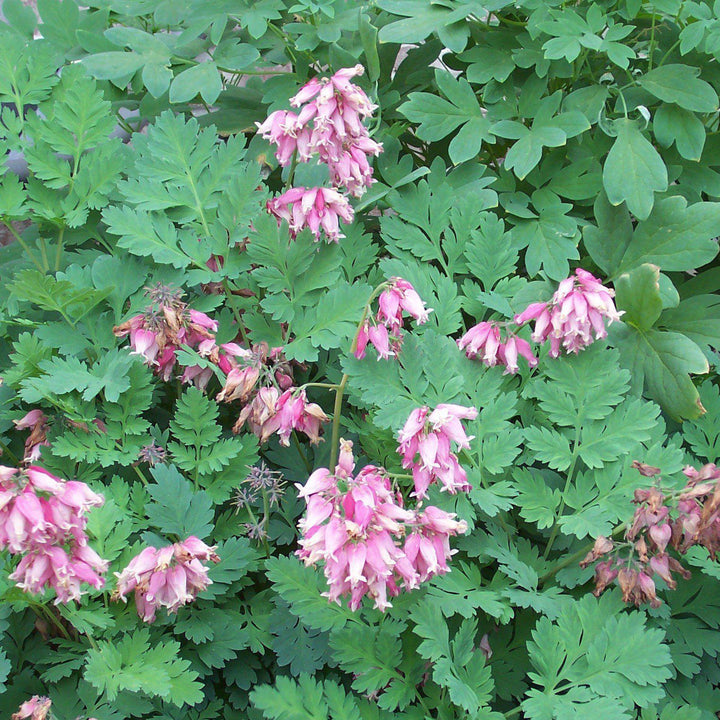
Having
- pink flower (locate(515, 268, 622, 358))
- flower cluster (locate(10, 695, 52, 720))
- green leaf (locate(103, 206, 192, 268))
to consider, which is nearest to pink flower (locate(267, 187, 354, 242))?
green leaf (locate(103, 206, 192, 268))

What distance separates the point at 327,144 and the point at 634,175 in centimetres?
76

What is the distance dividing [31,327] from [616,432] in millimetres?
1258

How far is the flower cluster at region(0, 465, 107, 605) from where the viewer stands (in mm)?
1055

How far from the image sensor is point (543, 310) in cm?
147

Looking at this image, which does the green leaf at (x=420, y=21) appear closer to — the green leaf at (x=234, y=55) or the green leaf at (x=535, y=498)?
the green leaf at (x=234, y=55)

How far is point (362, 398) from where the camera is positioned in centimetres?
137

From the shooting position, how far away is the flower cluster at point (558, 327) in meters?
1.39

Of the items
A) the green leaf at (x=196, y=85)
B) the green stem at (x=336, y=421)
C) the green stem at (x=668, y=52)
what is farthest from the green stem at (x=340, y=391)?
the green stem at (x=668, y=52)

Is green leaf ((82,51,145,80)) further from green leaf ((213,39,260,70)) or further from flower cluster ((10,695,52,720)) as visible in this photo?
flower cluster ((10,695,52,720))

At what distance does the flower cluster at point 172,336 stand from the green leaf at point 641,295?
816 millimetres

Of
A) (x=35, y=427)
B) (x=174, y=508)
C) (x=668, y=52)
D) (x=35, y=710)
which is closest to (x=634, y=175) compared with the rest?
(x=668, y=52)

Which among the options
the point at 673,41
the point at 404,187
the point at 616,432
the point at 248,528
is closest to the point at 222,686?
the point at 248,528

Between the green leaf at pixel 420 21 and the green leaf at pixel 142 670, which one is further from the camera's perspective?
the green leaf at pixel 420 21

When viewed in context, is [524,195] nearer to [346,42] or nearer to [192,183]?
[346,42]
